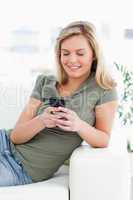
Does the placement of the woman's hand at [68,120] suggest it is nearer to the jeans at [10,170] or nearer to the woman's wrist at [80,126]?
the woman's wrist at [80,126]

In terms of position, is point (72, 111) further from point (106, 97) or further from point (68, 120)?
point (106, 97)

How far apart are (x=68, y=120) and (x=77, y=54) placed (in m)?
A: 0.31

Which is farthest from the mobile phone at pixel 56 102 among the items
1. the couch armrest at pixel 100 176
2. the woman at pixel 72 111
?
the couch armrest at pixel 100 176

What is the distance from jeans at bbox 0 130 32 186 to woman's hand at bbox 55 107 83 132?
285 mm

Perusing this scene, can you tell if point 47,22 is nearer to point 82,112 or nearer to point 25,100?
point 25,100

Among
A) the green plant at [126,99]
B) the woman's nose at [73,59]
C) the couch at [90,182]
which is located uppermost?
the woman's nose at [73,59]

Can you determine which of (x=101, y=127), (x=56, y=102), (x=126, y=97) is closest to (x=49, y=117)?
(x=56, y=102)

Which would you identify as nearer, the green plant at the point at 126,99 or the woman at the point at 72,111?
the woman at the point at 72,111

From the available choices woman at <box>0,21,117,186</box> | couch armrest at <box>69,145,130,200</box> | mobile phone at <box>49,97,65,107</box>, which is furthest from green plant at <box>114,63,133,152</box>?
couch armrest at <box>69,145,130,200</box>

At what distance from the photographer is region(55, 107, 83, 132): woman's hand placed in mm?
1747

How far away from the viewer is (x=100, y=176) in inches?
66.1

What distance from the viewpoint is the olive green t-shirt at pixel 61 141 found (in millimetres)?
1869

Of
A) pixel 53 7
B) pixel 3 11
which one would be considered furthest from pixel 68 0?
pixel 3 11

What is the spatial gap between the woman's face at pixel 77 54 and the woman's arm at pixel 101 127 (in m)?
0.19
